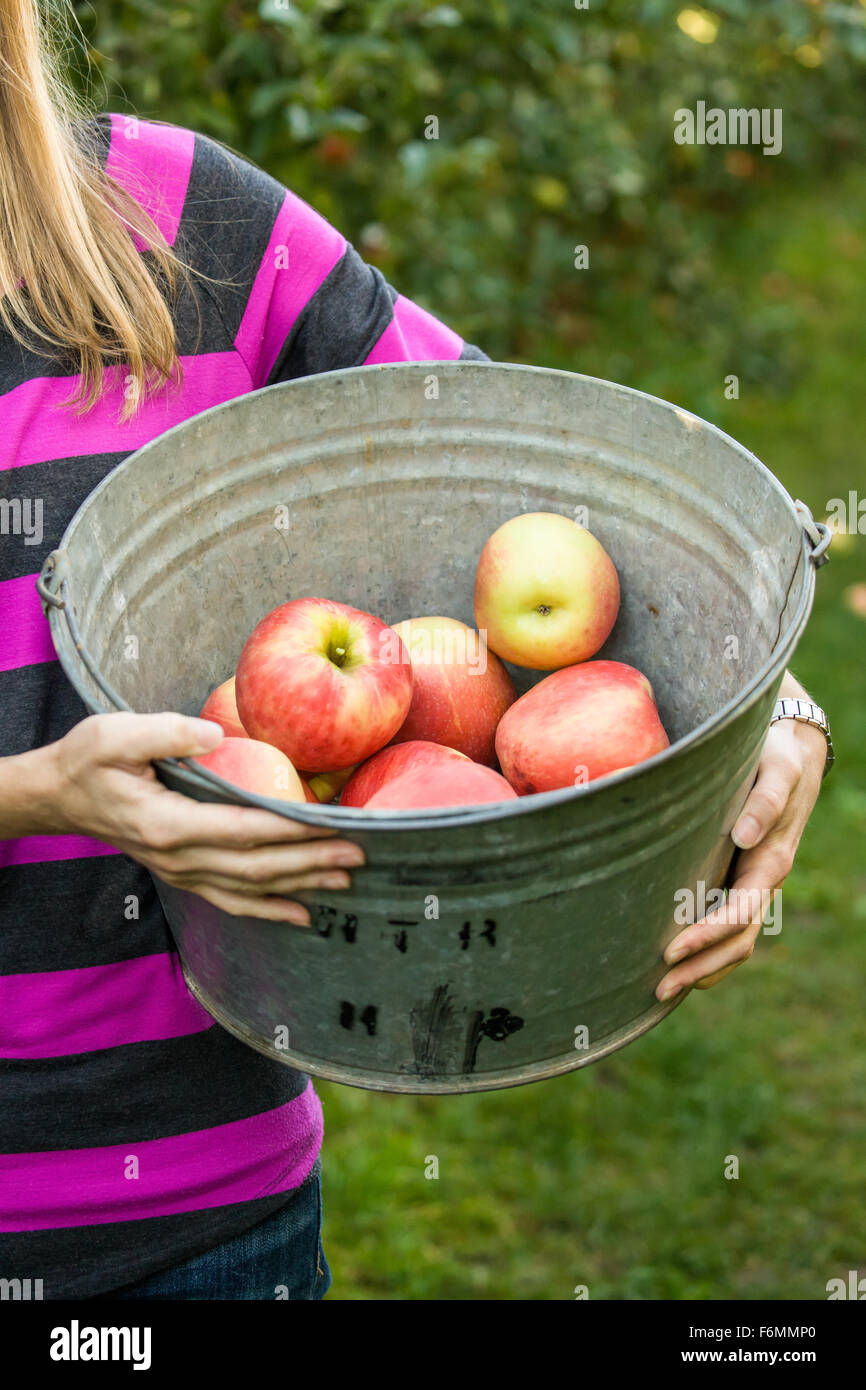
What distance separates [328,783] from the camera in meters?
1.16

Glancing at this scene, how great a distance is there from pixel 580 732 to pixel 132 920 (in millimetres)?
472

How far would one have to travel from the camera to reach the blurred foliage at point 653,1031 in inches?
79.3

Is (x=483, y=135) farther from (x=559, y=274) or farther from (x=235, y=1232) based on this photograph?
(x=235, y=1232)


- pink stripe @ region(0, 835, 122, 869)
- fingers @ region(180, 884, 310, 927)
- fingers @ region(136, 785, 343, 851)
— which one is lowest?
fingers @ region(180, 884, 310, 927)

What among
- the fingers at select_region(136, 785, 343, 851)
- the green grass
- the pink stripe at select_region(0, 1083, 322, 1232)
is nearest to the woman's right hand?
the fingers at select_region(136, 785, 343, 851)

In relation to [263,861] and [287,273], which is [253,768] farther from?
[287,273]

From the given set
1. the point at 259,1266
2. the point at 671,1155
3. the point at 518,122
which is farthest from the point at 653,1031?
the point at 518,122

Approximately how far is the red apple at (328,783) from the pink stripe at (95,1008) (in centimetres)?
23

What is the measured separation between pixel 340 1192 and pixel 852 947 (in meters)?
1.17

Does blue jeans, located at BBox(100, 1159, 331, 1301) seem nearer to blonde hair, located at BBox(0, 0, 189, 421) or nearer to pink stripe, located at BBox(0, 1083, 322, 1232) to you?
pink stripe, located at BBox(0, 1083, 322, 1232)

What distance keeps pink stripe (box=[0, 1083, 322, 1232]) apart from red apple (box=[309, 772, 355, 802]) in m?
0.36

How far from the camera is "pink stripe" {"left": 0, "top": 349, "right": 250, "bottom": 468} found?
1.11 m

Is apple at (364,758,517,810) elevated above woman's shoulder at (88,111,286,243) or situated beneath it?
situated beneath

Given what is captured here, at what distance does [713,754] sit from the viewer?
85 cm
